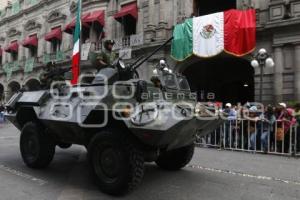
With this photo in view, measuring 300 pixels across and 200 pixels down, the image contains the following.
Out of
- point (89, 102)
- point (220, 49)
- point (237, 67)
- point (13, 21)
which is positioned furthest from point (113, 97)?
point (13, 21)

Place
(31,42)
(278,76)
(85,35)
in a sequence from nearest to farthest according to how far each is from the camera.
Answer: (278,76), (85,35), (31,42)

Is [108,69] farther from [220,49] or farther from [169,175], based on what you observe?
[220,49]

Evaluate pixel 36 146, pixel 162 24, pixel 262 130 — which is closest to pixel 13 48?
pixel 162 24

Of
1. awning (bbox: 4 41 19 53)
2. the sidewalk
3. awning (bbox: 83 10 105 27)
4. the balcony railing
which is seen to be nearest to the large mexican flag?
the balcony railing

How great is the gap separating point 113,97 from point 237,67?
1654cm

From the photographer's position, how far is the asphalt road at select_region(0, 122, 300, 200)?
554cm

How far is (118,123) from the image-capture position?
5.67 meters

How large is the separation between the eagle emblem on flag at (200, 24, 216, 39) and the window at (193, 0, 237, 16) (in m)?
2.66

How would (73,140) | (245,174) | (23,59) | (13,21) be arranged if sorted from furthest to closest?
(13,21), (23,59), (245,174), (73,140)

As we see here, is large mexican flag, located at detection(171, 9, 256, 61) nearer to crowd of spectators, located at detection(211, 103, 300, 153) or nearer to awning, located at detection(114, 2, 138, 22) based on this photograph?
awning, located at detection(114, 2, 138, 22)

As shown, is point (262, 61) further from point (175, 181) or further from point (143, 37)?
point (175, 181)

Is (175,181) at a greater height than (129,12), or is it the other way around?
(129,12)

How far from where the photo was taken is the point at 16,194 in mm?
5535

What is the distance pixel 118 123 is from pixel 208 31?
12066 mm
